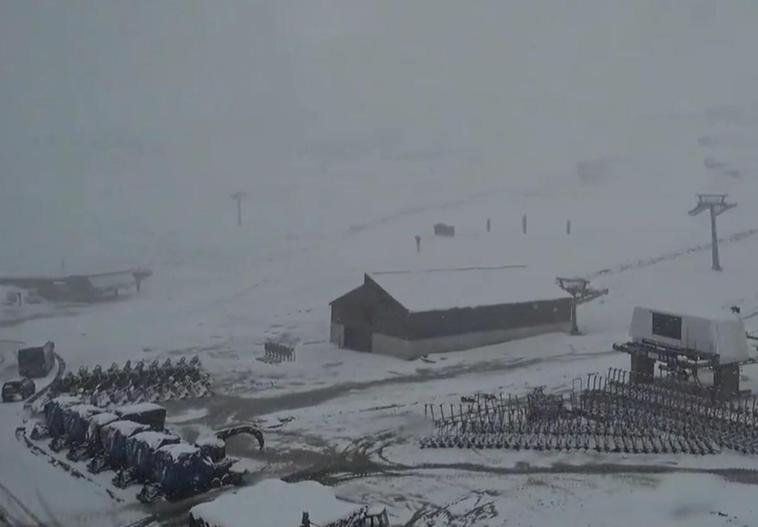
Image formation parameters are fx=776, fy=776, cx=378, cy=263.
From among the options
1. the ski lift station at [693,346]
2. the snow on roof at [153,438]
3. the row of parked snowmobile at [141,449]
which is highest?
the ski lift station at [693,346]

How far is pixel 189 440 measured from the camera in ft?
83.2

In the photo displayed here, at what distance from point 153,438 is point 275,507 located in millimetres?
6377

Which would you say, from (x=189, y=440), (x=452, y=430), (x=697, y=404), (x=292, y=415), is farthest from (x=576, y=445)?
(x=189, y=440)

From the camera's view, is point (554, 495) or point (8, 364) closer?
point (554, 495)

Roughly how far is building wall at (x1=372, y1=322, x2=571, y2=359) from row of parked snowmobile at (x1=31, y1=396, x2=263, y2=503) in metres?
16.0

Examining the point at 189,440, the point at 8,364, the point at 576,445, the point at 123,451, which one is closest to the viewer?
the point at 123,451

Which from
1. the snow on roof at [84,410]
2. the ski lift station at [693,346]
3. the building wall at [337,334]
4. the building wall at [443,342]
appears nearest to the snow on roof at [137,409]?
the snow on roof at [84,410]

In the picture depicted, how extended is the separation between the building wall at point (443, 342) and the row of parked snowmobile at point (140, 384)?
1032 cm

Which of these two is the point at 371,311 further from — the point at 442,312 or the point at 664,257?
the point at 664,257

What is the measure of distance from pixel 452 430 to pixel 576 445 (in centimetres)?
406

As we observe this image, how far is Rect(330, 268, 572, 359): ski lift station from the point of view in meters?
40.0

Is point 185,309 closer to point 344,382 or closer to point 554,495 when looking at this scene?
point 344,382

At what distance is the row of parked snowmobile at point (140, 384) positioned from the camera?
1205 inches

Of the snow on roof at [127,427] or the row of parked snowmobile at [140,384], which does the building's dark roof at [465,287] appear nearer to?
the row of parked snowmobile at [140,384]
